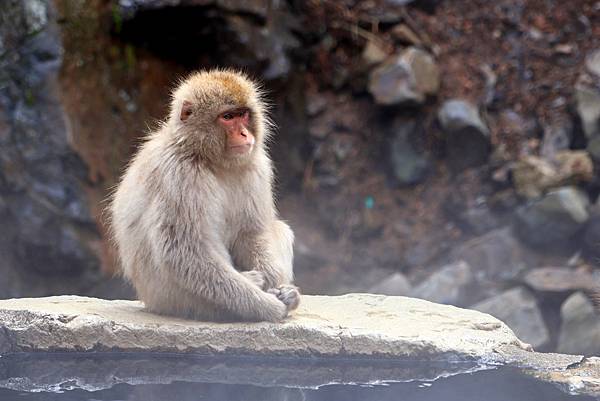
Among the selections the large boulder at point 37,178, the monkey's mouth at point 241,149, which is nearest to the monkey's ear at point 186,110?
the monkey's mouth at point 241,149

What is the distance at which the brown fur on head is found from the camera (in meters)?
4.38

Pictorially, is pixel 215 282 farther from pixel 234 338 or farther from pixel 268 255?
pixel 268 255

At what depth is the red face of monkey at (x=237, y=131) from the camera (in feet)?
14.3

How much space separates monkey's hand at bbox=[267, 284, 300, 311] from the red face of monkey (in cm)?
68

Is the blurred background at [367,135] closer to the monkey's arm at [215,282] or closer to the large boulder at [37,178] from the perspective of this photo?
the large boulder at [37,178]

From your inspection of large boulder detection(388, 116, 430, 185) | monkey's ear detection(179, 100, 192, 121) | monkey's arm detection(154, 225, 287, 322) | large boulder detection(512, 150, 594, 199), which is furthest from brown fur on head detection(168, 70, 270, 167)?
large boulder detection(388, 116, 430, 185)

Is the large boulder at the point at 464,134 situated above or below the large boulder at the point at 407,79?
below

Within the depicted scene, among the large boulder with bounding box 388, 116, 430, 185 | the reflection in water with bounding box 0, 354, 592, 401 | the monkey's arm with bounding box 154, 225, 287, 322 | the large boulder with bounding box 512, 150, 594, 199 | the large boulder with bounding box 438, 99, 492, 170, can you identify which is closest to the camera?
the reflection in water with bounding box 0, 354, 592, 401

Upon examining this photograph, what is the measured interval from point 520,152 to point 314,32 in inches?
99.0

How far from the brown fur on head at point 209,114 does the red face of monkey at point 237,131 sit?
0.02 meters

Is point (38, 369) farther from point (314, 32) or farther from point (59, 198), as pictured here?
point (314, 32)

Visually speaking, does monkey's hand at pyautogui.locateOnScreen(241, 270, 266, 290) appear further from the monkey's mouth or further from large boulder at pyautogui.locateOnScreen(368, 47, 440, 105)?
large boulder at pyautogui.locateOnScreen(368, 47, 440, 105)

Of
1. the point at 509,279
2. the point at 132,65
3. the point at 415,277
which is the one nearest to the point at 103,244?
the point at 132,65

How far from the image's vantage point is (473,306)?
7.65m
